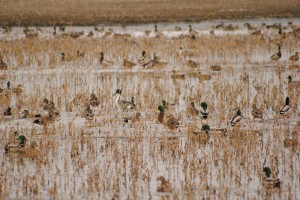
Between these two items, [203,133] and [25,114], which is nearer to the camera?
[203,133]

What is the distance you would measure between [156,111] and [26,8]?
26.2 meters

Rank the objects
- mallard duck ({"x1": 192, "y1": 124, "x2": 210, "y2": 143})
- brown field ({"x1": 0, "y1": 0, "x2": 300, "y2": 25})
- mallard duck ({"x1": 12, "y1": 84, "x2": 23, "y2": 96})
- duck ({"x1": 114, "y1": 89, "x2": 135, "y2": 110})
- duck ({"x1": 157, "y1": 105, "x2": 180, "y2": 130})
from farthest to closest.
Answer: brown field ({"x1": 0, "y1": 0, "x2": 300, "y2": 25}), mallard duck ({"x1": 12, "y1": 84, "x2": 23, "y2": 96}), duck ({"x1": 114, "y1": 89, "x2": 135, "y2": 110}), duck ({"x1": 157, "y1": 105, "x2": 180, "y2": 130}), mallard duck ({"x1": 192, "y1": 124, "x2": 210, "y2": 143})

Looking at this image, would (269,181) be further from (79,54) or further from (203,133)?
(79,54)

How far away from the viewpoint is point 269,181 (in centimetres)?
802

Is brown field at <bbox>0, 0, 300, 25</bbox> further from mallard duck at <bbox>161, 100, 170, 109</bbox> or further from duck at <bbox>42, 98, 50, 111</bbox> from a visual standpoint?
mallard duck at <bbox>161, 100, 170, 109</bbox>

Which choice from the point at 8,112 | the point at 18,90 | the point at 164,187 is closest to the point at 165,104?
the point at 8,112

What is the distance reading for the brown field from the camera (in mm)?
35469

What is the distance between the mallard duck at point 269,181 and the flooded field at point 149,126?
0.03 m

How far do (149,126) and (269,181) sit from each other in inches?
152

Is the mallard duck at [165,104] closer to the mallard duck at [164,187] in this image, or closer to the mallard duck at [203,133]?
the mallard duck at [203,133]

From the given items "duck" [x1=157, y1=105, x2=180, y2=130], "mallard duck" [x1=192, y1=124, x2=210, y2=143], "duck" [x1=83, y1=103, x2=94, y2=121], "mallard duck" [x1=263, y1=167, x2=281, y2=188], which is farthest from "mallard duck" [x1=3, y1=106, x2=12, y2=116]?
"mallard duck" [x1=263, y1=167, x2=281, y2=188]

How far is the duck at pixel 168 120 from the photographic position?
10961mm

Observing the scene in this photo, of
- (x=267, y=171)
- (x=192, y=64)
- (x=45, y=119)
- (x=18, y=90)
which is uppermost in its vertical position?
(x=192, y=64)

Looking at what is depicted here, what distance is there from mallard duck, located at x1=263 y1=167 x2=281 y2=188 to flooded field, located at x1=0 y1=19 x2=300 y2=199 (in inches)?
1.2
